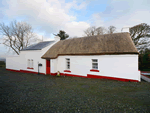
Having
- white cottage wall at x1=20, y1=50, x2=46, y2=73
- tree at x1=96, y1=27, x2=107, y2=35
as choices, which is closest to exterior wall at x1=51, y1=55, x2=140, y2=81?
white cottage wall at x1=20, y1=50, x2=46, y2=73

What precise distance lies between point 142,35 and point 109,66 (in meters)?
17.6

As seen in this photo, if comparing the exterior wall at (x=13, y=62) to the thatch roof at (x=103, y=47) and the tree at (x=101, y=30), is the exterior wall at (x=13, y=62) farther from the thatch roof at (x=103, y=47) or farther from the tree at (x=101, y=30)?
the tree at (x=101, y=30)

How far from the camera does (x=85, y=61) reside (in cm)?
1134

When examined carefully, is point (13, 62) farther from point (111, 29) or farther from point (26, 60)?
point (111, 29)

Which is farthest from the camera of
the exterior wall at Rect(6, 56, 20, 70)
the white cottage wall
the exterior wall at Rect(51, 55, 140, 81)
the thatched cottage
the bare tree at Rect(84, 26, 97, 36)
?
the bare tree at Rect(84, 26, 97, 36)

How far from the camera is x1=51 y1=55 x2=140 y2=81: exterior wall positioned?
899 cm

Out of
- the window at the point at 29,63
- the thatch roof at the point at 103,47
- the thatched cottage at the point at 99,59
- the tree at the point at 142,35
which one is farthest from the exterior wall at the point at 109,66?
the tree at the point at 142,35

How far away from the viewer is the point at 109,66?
9977mm

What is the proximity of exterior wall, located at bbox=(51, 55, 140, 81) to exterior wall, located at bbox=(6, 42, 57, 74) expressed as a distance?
4.31 meters

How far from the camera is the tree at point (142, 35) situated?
20.2 m

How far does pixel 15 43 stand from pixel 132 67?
3121 cm

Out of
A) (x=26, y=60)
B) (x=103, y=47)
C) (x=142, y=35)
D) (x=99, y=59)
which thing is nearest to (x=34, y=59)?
(x=26, y=60)

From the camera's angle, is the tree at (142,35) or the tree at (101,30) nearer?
the tree at (142,35)

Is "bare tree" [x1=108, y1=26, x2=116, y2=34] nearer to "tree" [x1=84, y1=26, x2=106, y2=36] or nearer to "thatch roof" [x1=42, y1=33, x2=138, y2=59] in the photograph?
"tree" [x1=84, y1=26, x2=106, y2=36]
